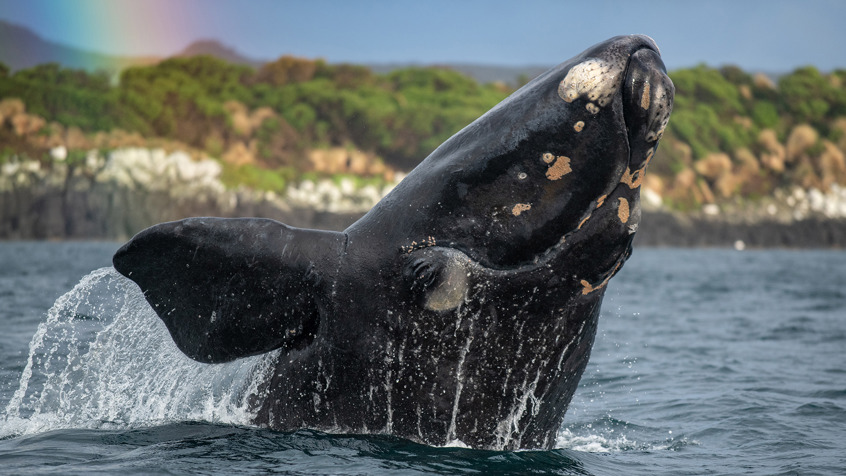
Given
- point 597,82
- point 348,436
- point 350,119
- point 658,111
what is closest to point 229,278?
point 348,436

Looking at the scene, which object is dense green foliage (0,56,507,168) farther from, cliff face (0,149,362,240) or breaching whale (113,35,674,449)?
breaching whale (113,35,674,449)

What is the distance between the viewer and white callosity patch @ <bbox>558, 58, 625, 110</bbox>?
560 centimetres

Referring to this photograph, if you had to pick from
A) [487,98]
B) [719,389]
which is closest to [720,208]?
[487,98]

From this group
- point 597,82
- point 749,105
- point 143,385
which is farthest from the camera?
point 749,105

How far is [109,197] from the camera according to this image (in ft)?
323

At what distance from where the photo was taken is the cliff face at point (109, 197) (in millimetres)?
96312

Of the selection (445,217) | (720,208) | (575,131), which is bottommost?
(445,217)

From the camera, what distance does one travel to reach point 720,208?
148 m

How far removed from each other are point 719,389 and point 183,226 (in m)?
8.58

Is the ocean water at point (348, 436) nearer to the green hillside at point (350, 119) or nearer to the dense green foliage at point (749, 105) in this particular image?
the green hillside at point (350, 119)

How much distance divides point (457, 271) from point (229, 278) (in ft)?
4.77

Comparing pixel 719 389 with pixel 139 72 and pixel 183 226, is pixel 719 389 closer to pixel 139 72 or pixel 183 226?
pixel 183 226

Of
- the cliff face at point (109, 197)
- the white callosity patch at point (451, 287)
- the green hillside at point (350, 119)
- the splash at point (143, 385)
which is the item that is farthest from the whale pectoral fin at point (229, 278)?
the green hillside at point (350, 119)

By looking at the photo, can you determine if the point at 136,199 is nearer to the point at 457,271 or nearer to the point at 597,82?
the point at 457,271
